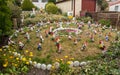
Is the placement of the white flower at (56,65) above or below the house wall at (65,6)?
below

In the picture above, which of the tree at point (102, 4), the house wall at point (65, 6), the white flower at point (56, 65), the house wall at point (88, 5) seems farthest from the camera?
the house wall at point (65, 6)

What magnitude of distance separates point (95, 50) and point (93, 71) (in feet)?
5.22

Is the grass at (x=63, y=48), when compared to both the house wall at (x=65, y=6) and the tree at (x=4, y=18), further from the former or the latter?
the house wall at (x=65, y=6)

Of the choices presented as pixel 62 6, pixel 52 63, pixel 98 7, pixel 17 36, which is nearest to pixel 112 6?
→ pixel 98 7

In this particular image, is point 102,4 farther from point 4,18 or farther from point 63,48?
point 4,18

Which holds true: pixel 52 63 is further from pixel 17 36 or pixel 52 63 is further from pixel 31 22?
pixel 31 22

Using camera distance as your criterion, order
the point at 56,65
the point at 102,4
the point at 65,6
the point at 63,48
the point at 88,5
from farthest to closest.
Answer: the point at 65,6 → the point at 102,4 → the point at 88,5 → the point at 63,48 → the point at 56,65

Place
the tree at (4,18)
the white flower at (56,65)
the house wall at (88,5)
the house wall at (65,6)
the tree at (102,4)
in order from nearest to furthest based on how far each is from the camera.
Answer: the white flower at (56,65)
the tree at (4,18)
the house wall at (88,5)
the tree at (102,4)
the house wall at (65,6)

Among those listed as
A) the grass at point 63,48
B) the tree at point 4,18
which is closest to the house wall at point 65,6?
the grass at point 63,48

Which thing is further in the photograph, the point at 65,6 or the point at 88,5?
the point at 65,6

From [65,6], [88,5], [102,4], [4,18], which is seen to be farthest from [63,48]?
[65,6]

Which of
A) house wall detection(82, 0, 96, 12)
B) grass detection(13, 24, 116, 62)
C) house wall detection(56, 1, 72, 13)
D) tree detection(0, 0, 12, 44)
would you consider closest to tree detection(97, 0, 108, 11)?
house wall detection(82, 0, 96, 12)

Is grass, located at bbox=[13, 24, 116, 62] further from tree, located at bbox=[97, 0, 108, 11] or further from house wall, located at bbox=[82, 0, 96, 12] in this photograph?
tree, located at bbox=[97, 0, 108, 11]

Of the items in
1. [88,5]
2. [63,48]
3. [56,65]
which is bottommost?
[56,65]
